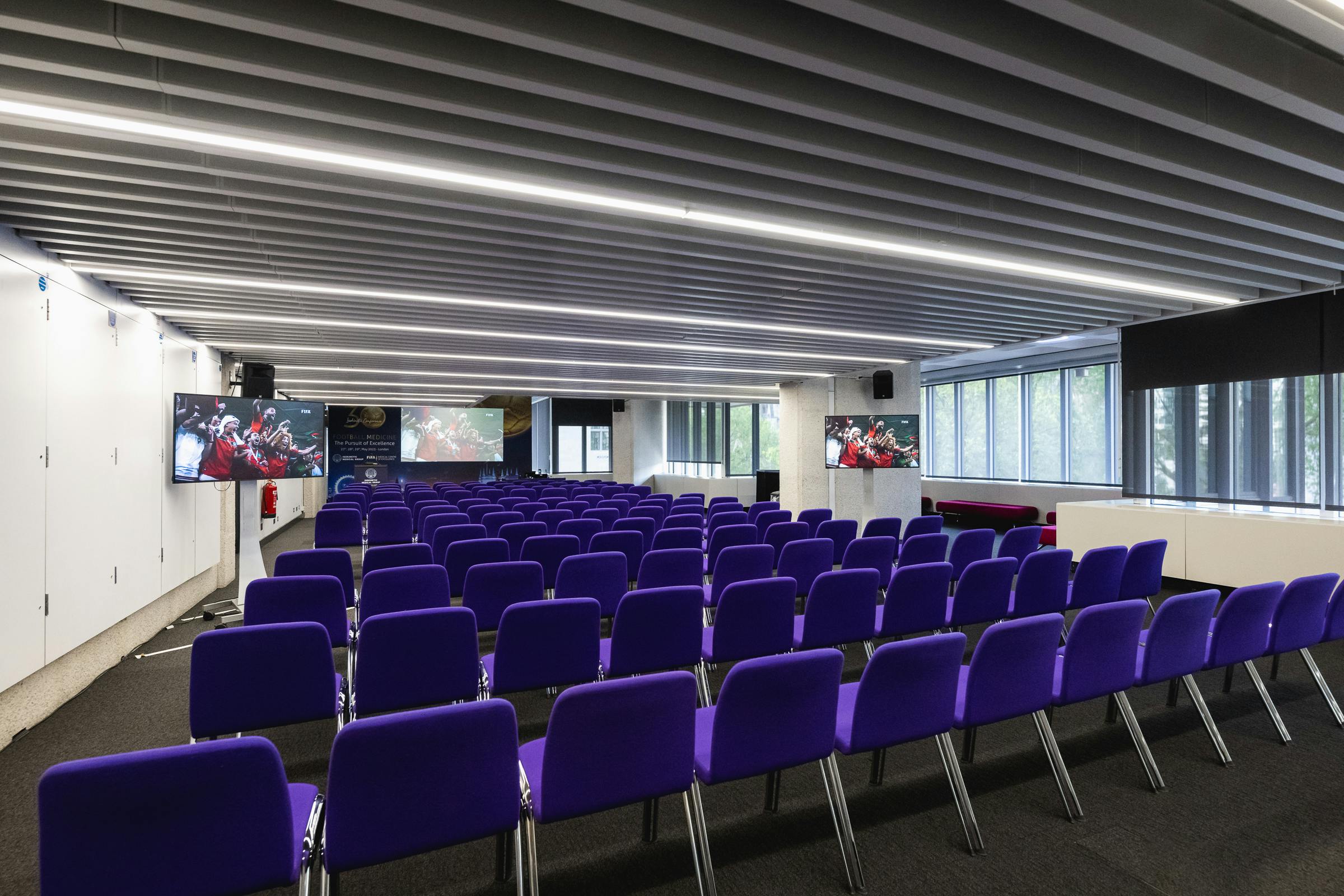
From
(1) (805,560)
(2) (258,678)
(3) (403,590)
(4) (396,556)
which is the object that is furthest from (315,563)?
(1) (805,560)

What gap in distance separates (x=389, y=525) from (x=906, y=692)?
295 inches

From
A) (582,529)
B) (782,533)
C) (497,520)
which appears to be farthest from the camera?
(497,520)

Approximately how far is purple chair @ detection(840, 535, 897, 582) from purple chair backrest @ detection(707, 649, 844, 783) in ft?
11.2

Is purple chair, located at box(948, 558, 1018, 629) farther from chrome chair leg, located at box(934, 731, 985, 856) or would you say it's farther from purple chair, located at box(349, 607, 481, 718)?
purple chair, located at box(349, 607, 481, 718)

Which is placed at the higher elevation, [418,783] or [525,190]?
[525,190]

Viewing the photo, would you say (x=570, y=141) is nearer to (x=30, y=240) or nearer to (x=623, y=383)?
(x=30, y=240)

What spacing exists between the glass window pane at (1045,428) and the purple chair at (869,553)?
9.89 meters

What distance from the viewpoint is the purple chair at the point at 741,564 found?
5.30 m

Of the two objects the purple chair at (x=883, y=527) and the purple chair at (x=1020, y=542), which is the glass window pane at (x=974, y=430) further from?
the purple chair at (x=1020, y=542)

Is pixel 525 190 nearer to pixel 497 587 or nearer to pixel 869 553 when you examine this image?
pixel 497 587

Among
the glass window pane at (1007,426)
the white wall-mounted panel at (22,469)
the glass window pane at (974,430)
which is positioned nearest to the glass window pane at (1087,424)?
the glass window pane at (1007,426)

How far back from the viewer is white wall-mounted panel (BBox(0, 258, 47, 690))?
4.04 m

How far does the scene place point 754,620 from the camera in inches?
157

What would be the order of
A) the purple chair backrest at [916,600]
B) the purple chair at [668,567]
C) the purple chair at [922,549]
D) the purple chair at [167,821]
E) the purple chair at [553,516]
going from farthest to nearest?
the purple chair at [553,516] < the purple chair at [922,549] < the purple chair at [668,567] < the purple chair backrest at [916,600] < the purple chair at [167,821]
